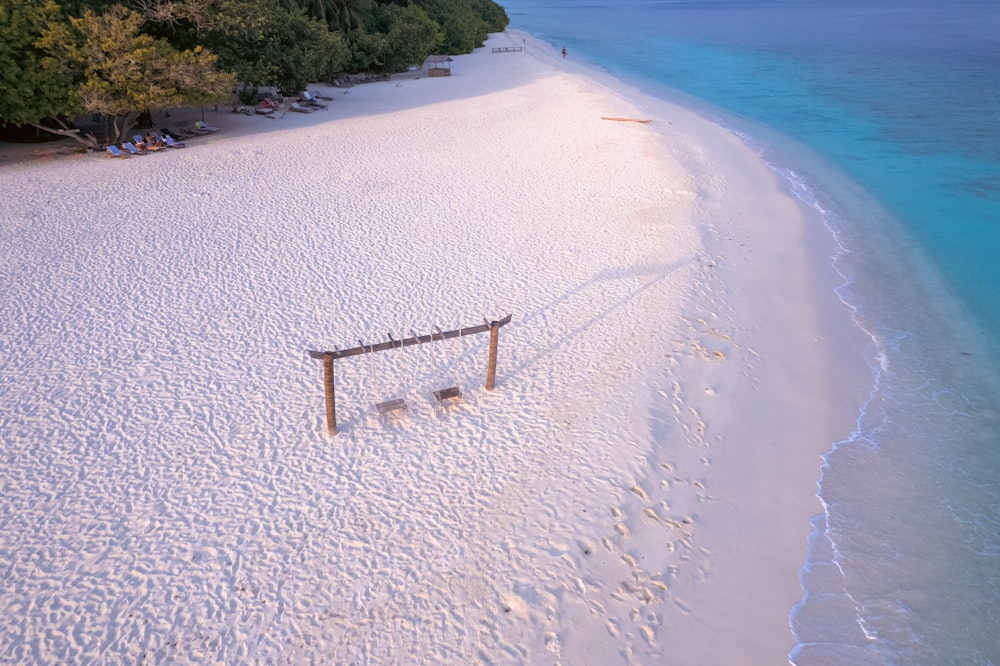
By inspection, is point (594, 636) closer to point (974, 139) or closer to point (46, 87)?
point (46, 87)

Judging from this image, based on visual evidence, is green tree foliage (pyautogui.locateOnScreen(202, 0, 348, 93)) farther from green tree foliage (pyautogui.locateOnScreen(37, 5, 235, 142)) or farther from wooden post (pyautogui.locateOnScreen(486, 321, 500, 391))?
wooden post (pyautogui.locateOnScreen(486, 321, 500, 391))

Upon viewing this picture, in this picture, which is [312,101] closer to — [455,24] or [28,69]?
[28,69]

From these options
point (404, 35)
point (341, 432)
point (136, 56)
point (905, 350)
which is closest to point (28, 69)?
point (136, 56)

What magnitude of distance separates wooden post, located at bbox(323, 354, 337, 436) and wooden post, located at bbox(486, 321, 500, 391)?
242 centimetres

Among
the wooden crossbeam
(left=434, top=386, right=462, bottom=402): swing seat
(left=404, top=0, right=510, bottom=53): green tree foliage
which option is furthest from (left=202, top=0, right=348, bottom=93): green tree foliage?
(left=404, top=0, right=510, bottom=53): green tree foliage

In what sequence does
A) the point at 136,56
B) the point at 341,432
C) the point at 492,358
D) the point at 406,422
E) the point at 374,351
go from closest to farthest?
the point at 374,351, the point at 341,432, the point at 406,422, the point at 492,358, the point at 136,56

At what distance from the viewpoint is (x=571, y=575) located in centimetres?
686

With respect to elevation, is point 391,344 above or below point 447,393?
above

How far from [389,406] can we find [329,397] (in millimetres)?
988

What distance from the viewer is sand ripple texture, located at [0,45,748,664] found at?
6363mm

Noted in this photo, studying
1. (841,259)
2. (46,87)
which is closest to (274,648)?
(841,259)

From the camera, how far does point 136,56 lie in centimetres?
1739

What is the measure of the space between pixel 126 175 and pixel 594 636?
61.1ft

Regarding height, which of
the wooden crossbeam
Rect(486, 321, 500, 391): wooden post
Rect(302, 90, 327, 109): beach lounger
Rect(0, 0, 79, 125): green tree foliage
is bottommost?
Rect(486, 321, 500, 391): wooden post
